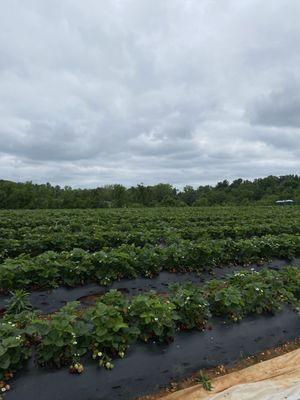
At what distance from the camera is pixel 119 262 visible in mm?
7125

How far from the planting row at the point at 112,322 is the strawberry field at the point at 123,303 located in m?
0.01

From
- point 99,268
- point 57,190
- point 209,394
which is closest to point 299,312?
point 209,394

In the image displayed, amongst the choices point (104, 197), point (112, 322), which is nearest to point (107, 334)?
point (112, 322)

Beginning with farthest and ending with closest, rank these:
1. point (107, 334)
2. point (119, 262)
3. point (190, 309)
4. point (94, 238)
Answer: point (94, 238), point (119, 262), point (190, 309), point (107, 334)

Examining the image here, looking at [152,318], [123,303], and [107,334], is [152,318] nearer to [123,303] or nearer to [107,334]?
[123,303]

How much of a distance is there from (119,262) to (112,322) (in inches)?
121

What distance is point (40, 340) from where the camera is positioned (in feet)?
13.1

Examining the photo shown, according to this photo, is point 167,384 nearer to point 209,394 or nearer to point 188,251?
point 209,394

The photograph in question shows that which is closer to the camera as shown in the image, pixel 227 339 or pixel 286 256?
pixel 227 339

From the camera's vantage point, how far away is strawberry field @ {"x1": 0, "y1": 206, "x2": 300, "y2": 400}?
12.4ft

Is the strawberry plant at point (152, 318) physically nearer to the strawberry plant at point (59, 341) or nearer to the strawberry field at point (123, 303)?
the strawberry field at point (123, 303)

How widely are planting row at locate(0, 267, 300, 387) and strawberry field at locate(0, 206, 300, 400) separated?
11 mm

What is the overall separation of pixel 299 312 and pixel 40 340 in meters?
4.26

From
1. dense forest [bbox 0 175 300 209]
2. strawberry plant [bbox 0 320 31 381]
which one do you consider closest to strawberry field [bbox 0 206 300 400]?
strawberry plant [bbox 0 320 31 381]
